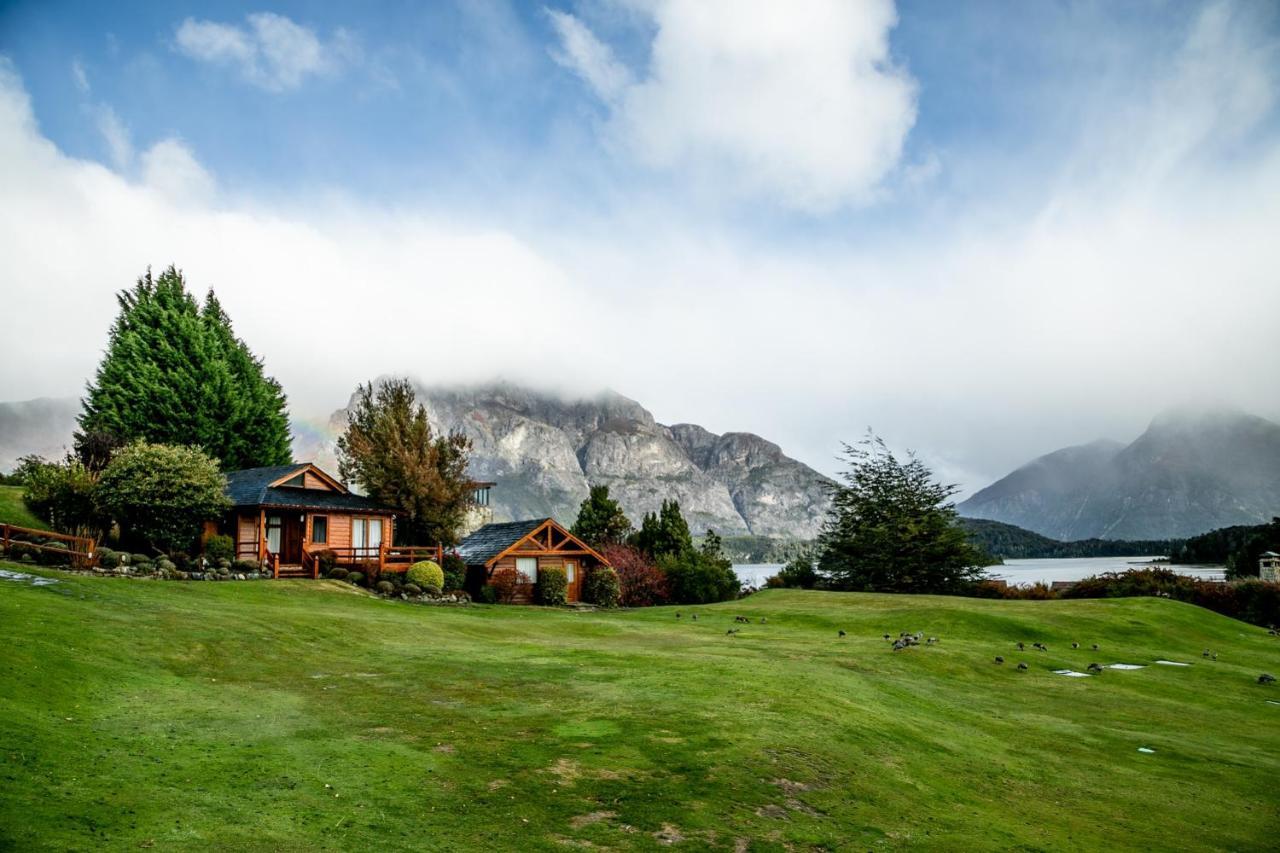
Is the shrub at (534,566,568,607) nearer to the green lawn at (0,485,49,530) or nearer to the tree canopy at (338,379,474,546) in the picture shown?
the tree canopy at (338,379,474,546)

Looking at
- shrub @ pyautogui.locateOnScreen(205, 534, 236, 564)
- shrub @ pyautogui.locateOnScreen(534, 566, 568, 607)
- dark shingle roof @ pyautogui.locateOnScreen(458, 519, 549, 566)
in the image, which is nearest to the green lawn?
shrub @ pyautogui.locateOnScreen(205, 534, 236, 564)

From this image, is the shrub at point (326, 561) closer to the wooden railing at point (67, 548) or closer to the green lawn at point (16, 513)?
the wooden railing at point (67, 548)

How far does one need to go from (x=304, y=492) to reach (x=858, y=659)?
36.1m

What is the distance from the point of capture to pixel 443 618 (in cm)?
Answer: 3105

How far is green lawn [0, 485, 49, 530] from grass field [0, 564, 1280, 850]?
19429 mm

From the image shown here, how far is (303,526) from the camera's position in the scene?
4394 centimetres

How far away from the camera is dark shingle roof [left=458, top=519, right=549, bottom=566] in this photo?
161ft

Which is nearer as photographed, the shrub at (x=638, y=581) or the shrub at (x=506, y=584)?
the shrub at (x=506, y=584)

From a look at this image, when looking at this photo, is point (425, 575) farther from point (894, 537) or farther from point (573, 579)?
point (894, 537)

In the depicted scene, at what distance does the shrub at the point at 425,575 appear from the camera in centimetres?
4172

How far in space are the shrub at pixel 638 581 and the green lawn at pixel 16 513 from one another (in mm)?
33696

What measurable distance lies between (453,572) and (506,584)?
11.7 ft

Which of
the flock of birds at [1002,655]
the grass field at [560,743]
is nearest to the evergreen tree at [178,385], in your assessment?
the grass field at [560,743]

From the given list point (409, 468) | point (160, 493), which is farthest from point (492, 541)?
point (160, 493)
